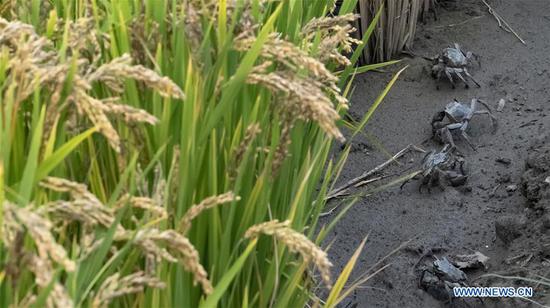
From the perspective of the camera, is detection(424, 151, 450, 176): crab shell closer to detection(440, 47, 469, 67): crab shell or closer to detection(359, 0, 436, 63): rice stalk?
detection(440, 47, 469, 67): crab shell

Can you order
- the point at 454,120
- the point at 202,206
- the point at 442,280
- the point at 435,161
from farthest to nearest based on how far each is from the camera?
the point at 454,120 → the point at 435,161 → the point at 442,280 → the point at 202,206

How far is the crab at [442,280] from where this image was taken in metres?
2.32

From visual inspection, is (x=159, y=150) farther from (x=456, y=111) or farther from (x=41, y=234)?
(x=456, y=111)

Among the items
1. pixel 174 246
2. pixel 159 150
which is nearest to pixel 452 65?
pixel 159 150

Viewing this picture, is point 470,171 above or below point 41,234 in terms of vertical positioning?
below

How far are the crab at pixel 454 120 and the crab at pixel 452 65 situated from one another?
183mm

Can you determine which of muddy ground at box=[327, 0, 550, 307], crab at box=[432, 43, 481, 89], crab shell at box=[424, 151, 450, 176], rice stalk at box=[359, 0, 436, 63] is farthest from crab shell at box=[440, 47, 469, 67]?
crab shell at box=[424, 151, 450, 176]

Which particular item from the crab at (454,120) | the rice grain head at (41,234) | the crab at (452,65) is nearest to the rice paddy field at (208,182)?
the rice grain head at (41,234)

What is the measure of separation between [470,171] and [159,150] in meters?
1.87

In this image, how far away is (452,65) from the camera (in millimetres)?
3250

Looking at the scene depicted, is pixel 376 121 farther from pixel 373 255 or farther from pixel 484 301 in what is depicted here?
pixel 484 301

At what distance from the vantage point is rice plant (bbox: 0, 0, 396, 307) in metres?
1.07

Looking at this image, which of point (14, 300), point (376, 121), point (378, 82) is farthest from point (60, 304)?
point (378, 82)

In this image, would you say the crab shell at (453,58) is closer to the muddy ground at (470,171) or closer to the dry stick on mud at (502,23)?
the muddy ground at (470,171)
